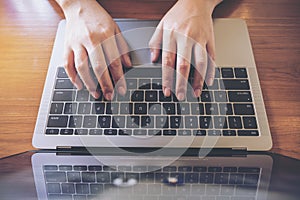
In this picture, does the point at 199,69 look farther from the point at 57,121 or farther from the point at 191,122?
the point at 57,121

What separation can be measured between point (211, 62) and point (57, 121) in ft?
0.89

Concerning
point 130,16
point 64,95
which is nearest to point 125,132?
point 64,95

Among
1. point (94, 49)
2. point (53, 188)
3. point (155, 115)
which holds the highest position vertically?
point (94, 49)

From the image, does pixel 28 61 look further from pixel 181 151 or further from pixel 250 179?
pixel 250 179

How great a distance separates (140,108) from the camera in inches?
22.3

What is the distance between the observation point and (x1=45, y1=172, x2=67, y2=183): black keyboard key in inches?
20.5

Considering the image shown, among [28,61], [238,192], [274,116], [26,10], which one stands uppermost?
[26,10]

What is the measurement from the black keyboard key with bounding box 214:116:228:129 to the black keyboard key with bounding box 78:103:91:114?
0.19m

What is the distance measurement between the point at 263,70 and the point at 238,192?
0.77 feet

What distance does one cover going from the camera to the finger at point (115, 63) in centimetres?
59

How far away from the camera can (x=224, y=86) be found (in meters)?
0.59

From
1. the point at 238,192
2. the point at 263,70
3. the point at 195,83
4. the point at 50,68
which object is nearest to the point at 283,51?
the point at 263,70

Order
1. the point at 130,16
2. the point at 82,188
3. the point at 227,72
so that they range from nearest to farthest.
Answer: the point at 82,188 → the point at 227,72 → the point at 130,16

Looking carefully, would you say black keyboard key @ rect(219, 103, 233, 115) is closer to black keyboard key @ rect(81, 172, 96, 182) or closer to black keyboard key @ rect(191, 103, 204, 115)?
black keyboard key @ rect(191, 103, 204, 115)
